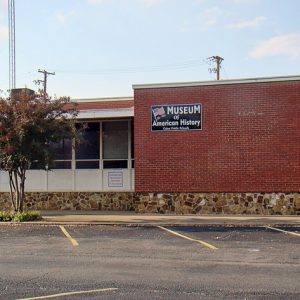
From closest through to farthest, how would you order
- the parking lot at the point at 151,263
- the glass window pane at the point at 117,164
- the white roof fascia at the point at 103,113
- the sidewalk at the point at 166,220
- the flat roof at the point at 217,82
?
the parking lot at the point at 151,263
the sidewalk at the point at 166,220
the flat roof at the point at 217,82
the white roof fascia at the point at 103,113
the glass window pane at the point at 117,164

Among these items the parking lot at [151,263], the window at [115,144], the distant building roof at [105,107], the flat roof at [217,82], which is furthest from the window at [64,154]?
the parking lot at [151,263]

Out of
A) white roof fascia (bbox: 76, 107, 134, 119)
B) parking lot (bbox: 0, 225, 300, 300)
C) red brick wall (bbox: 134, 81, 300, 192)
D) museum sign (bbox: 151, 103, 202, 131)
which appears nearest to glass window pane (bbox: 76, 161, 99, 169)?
white roof fascia (bbox: 76, 107, 134, 119)

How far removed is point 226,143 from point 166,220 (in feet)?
13.1

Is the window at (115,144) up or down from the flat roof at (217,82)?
down

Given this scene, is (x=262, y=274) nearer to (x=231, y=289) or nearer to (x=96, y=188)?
(x=231, y=289)

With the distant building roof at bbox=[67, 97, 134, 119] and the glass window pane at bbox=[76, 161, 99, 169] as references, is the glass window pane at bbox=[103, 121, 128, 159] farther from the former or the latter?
the distant building roof at bbox=[67, 97, 134, 119]

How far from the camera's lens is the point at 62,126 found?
18.0 m

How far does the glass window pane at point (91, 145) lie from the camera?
22641 mm

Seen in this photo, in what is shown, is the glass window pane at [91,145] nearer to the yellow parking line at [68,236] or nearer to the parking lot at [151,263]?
the yellow parking line at [68,236]

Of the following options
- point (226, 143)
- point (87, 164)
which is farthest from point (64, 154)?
point (226, 143)

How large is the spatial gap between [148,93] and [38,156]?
17.0 ft

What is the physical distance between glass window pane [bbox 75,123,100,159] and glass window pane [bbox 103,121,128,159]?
0.32m

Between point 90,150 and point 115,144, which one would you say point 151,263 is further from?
point 90,150

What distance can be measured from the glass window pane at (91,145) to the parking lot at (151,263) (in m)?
7.61
